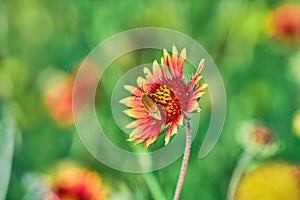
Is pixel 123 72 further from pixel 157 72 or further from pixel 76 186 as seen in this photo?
pixel 157 72

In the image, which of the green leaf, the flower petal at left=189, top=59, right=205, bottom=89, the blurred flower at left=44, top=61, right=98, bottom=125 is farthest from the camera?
the blurred flower at left=44, top=61, right=98, bottom=125

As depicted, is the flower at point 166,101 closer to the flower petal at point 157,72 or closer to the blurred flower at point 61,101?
the flower petal at point 157,72

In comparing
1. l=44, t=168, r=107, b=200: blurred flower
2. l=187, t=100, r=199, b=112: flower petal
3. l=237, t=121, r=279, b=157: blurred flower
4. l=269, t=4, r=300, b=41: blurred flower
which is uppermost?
l=269, t=4, r=300, b=41: blurred flower

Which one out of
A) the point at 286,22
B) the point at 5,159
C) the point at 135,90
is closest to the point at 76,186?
the point at 5,159

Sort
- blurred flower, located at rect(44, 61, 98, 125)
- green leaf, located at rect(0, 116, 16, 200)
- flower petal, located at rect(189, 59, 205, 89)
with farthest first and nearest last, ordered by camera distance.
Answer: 1. blurred flower, located at rect(44, 61, 98, 125)
2. green leaf, located at rect(0, 116, 16, 200)
3. flower petal, located at rect(189, 59, 205, 89)

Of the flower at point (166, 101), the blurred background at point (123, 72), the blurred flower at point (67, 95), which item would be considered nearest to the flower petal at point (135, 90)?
the flower at point (166, 101)

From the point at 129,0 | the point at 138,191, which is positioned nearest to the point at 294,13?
the point at 129,0

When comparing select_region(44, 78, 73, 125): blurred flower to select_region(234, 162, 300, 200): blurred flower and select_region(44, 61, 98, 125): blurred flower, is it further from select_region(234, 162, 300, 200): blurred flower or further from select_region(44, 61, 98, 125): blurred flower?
select_region(234, 162, 300, 200): blurred flower

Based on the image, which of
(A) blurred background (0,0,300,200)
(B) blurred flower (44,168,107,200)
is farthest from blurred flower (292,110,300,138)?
(B) blurred flower (44,168,107,200)
